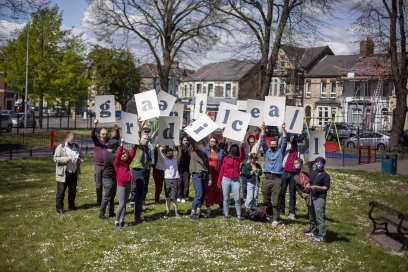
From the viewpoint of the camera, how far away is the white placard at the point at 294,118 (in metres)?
13.0

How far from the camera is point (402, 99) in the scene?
38562 millimetres

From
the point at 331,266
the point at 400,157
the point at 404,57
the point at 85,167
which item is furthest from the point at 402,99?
the point at 331,266

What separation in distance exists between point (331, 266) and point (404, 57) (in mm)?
32820

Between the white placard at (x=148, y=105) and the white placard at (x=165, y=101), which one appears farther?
the white placard at (x=165, y=101)

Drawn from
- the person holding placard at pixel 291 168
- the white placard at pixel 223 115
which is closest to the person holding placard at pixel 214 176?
the white placard at pixel 223 115

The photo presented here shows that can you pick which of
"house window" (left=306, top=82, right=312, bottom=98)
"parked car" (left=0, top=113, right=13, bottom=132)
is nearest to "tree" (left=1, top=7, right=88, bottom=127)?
"parked car" (left=0, top=113, right=13, bottom=132)

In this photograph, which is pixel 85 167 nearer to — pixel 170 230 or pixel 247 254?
pixel 170 230

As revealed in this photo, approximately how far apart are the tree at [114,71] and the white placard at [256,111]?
169 feet

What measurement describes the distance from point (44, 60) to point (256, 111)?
38.3 metres

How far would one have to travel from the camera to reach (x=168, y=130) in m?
12.5

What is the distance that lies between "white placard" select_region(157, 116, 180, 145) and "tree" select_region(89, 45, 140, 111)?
52.6 meters

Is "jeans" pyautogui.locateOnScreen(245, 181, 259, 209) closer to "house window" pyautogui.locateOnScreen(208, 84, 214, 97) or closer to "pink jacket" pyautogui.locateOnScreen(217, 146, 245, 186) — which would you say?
"pink jacket" pyautogui.locateOnScreen(217, 146, 245, 186)

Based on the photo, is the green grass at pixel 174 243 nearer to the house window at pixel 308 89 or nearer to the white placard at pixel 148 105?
the white placard at pixel 148 105

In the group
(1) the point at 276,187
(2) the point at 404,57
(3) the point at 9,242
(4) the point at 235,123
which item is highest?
(2) the point at 404,57
